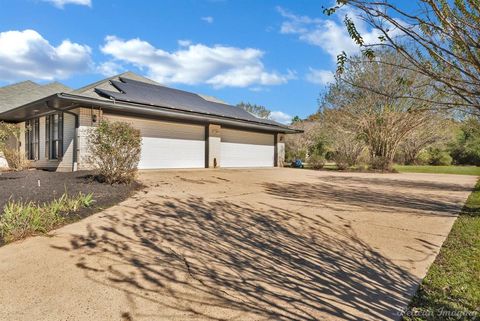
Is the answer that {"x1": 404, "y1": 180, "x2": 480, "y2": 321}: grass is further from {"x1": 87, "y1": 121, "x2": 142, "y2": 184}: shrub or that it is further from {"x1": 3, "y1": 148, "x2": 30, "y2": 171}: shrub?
{"x1": 3, "y1": 148, "x2": 30, "y2": 171}: shrub

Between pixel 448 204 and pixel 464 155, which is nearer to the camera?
pixel 448 204

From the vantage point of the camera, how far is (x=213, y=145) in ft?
56.1

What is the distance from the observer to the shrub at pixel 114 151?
27.0 feet

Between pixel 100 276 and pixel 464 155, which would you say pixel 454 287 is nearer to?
pixel 100 276

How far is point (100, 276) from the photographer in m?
3.39

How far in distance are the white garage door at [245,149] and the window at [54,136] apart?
26.4 feet

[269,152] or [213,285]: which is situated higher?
[269,152]

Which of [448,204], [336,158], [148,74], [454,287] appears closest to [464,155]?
[336,158]

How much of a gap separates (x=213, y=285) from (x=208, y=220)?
2371mm

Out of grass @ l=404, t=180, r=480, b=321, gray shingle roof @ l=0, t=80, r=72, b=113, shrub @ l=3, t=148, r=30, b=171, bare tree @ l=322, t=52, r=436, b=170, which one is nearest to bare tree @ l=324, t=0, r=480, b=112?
grass @ l=404, t=180, r=480, b=321

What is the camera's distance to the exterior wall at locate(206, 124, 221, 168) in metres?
16.9

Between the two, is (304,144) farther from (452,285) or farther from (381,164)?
(452,285)

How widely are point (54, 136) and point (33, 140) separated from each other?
3.22 metres

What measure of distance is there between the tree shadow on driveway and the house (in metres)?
6.92
